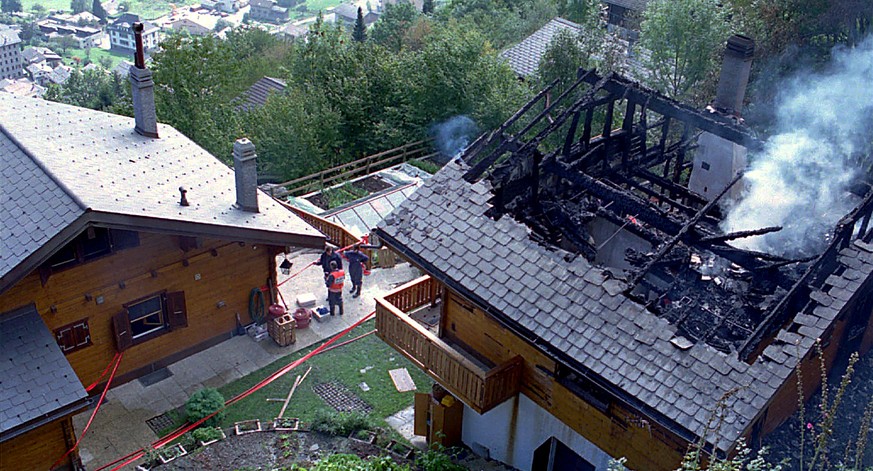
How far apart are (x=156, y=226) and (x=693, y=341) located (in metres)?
11.0

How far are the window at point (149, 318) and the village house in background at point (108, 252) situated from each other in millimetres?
30

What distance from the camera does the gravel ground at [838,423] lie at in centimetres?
1460

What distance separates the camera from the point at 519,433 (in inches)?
625

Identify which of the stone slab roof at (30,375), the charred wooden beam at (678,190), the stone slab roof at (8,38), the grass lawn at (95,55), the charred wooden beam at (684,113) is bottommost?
the grass lawn at (95,55)

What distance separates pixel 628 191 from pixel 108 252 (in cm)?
1114

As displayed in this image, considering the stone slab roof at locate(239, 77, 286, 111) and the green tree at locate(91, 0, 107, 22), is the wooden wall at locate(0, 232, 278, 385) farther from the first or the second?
the green tree at locate(91, 0, 107, 22)

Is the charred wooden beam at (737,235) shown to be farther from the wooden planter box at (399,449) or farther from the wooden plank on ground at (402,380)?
the wooden plank on ground at (402,380)

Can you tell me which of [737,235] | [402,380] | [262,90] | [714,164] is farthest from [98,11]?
[737,235]

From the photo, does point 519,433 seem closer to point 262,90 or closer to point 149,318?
point 149,318

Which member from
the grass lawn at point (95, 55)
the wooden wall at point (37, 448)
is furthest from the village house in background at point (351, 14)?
the wooden wall at point (37, 448)

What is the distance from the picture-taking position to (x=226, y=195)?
19.6m

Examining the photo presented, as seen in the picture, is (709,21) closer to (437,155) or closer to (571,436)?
(437,155)

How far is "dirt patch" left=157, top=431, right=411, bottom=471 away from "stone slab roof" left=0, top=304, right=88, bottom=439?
7.88 ft

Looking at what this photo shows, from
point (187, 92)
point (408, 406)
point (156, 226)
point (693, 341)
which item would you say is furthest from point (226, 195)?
point (187, 92)
